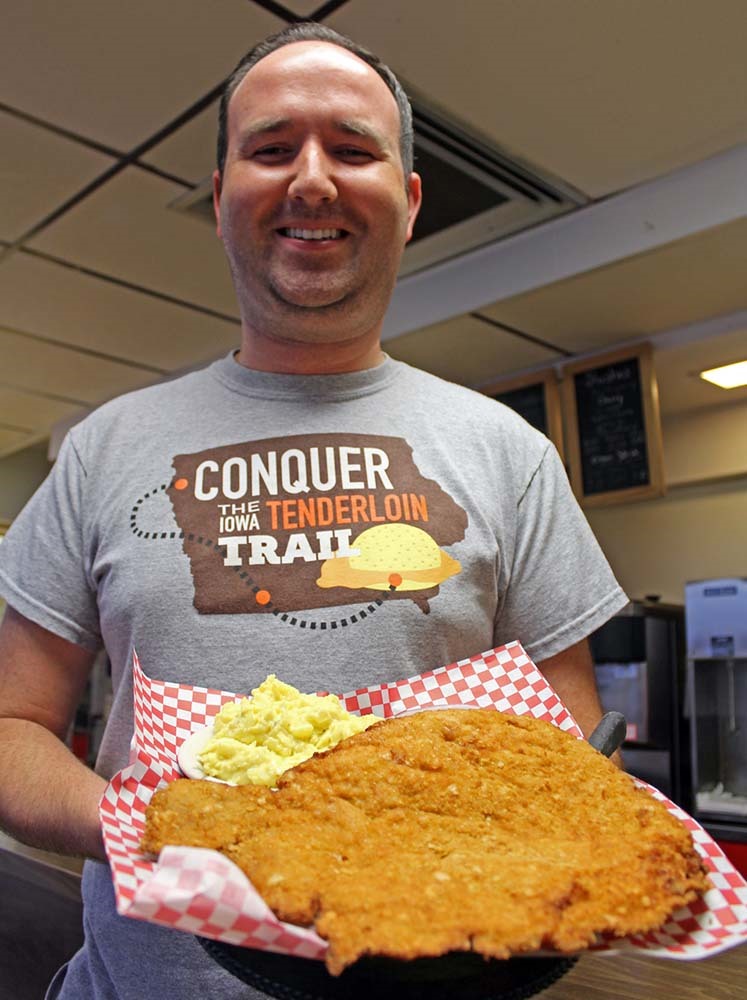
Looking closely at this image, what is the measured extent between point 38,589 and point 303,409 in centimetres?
45

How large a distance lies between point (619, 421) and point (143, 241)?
7.64 ft

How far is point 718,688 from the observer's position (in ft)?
14.5

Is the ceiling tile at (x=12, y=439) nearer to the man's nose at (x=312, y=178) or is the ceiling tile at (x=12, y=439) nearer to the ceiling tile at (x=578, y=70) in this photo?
the ceiling tile at (x=578, y=70)

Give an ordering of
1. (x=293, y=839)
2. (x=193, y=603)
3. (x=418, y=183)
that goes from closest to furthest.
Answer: (x=293, y=839) < (x=193, y=603) < (x=418, y=183)

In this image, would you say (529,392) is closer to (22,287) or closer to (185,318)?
(185,318)

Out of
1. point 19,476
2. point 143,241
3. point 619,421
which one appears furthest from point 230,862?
point 19,476

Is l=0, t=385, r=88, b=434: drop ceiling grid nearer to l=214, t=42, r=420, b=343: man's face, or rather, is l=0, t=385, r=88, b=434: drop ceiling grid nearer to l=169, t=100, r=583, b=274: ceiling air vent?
l=169, t=100, r=583, b=274: ceiling air vent

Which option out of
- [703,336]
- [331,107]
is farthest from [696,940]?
[703,336]

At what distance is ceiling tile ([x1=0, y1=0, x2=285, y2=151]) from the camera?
7.90ft

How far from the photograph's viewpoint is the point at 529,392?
4633 mm

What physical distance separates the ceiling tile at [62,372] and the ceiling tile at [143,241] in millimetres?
1108

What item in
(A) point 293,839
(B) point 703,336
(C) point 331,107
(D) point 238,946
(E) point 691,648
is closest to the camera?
(D) point 238,946

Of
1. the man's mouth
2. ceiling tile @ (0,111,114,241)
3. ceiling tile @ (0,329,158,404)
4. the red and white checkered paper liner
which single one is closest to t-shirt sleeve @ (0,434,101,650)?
the red and white checkered paper liner

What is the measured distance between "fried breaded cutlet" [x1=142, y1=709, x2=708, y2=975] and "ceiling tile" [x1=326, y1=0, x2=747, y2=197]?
2138 mm
